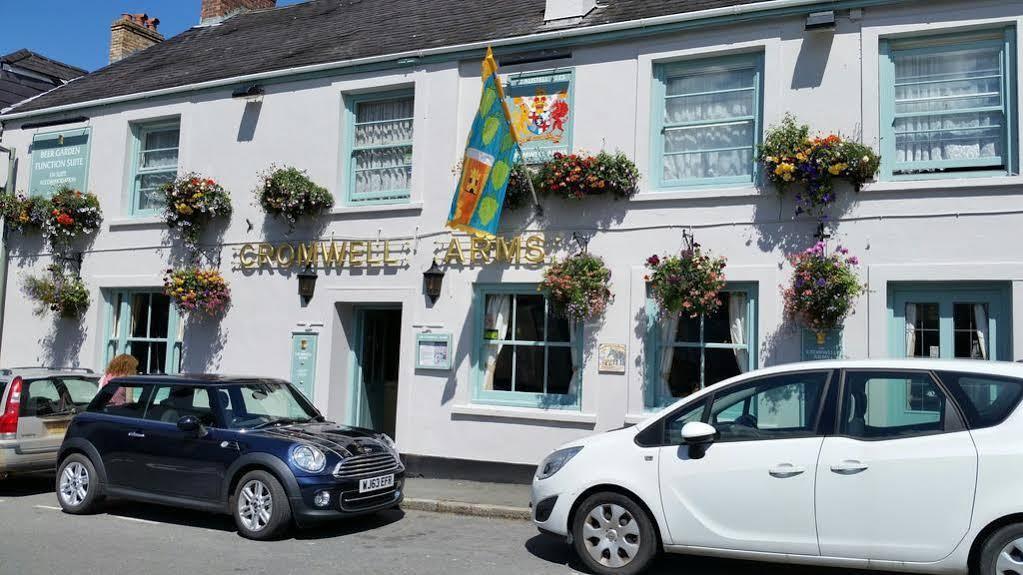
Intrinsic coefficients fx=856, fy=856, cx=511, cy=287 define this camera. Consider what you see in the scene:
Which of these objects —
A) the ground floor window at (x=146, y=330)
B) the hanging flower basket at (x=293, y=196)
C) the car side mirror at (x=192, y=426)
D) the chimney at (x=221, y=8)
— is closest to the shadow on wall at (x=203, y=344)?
the ground floor window at (x=146, y=330)

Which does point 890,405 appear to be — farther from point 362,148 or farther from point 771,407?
point 362,148

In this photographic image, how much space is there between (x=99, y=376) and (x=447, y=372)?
4640 mm

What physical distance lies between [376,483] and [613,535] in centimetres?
273

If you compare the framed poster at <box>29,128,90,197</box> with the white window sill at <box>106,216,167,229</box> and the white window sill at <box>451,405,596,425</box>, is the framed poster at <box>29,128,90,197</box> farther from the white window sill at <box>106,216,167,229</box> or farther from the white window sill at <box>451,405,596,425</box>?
the white window sill at <box>451,405,596,425</box>

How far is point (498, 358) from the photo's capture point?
37.2ft

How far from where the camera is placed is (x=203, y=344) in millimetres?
13273

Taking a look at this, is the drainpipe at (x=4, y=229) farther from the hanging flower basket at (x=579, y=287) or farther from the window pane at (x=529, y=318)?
the hanging flower basket at (x=579, y=287)

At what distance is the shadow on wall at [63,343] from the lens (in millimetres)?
14422

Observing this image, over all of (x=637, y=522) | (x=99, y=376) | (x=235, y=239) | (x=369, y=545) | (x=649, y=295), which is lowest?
(x=369, y=545)

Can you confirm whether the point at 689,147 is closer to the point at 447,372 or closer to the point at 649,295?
the point at 649,295

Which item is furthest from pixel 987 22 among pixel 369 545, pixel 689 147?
pixel 369 545

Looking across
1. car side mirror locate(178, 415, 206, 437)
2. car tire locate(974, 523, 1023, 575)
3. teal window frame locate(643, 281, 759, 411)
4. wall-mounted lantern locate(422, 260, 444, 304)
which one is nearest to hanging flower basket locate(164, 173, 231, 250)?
wall-mounted lantern locate(422, 260, 444, 304)

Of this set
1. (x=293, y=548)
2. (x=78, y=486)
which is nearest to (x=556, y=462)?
(x=293, y=548)

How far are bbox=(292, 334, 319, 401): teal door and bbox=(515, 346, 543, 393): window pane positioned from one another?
10.3 feet
